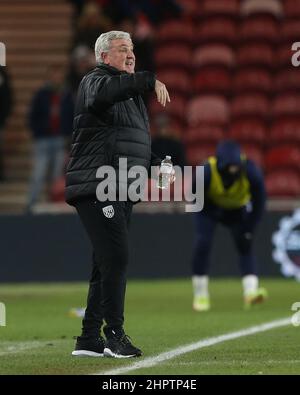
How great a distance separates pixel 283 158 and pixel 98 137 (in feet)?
35.2

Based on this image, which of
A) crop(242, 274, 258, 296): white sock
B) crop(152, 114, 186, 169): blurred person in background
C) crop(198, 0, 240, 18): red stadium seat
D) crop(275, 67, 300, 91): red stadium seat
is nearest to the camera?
crop(242, 274, 258, 296): white sock

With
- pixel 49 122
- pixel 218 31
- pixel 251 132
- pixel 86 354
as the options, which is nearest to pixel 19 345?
pixel 86 354

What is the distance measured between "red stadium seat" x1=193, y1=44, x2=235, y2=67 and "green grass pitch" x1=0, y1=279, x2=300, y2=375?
15.2 feet

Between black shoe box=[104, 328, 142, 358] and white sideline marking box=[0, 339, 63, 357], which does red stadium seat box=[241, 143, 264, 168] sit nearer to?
white sideline marking box=[0, 339, 63, 357]

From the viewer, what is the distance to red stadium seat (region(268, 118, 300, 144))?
19891mm

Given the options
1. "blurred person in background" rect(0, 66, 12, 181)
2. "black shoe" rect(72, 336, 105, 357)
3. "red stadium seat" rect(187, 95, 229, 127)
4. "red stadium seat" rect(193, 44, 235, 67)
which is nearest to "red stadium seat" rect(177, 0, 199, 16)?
"red stadium seat" rect(193, 44, 235, 67)

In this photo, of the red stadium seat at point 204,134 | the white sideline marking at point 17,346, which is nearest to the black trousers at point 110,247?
the white sideline marking at point 17,346

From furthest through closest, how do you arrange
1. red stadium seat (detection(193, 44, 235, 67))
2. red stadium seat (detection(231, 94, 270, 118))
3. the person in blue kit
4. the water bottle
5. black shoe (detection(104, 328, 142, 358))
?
red stadium seat (detection(193, 44, 235, 67)) < red stadium seat (detection(231, 94, 270, 118)) < the person in blue kit < the water bottle < black shoe (detection(104, 328, 142, 358))

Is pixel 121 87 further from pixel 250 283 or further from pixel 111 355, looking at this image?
pixel 250 283

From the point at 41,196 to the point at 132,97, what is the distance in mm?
11228

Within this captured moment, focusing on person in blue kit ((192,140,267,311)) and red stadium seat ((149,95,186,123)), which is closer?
person in blue kit ((192,140,267,311))

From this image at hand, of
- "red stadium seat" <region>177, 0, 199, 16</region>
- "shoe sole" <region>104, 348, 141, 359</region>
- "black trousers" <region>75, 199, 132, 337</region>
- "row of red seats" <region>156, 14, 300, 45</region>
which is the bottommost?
"shoe sole" <region>104, 348, 141, 359</region>

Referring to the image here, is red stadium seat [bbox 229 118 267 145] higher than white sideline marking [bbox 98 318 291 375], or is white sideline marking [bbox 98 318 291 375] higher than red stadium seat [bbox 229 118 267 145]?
red stadium seat [bbox 229 118 267 145]

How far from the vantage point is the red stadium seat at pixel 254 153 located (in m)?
19.5
